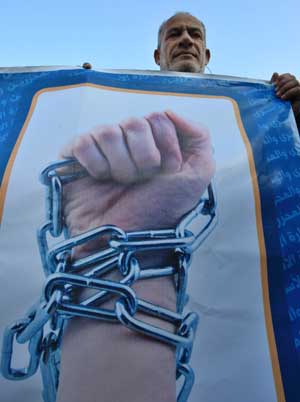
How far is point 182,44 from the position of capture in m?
1.57

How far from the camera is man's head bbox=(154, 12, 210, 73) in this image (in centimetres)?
152

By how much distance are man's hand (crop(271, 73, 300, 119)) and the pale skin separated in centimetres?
31

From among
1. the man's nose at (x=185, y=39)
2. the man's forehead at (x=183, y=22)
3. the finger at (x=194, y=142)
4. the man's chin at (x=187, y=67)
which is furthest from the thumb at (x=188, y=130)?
the man's forehead at (x=183, y=22)

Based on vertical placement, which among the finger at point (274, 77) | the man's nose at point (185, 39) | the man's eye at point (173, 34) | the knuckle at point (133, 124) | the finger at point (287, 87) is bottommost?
the knuckle at point (133, 124)

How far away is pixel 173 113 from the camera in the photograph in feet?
3.05

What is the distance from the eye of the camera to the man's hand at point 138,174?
74cm

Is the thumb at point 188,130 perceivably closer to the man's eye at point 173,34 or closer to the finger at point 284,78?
the finger at point 284,78

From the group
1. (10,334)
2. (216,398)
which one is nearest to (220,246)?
(216,398)

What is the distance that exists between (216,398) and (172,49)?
4.28 feet

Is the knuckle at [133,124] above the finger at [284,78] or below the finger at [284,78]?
below

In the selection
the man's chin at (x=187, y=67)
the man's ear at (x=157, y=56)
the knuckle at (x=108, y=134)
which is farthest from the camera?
the man's ear at (x=157, y=56)

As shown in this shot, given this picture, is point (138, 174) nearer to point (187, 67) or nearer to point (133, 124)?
point (133, 124)

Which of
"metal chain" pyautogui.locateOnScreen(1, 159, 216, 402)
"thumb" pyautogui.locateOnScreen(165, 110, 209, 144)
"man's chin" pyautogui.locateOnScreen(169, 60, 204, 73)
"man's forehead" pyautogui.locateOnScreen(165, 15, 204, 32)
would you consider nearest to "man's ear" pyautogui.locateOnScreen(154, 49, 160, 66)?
"man's forehead" pyautogui.locateOnScreen(165, 15, 204, 32)

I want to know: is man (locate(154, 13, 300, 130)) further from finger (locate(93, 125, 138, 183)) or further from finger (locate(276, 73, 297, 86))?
finger (locate(93, 125, 138, 183))
